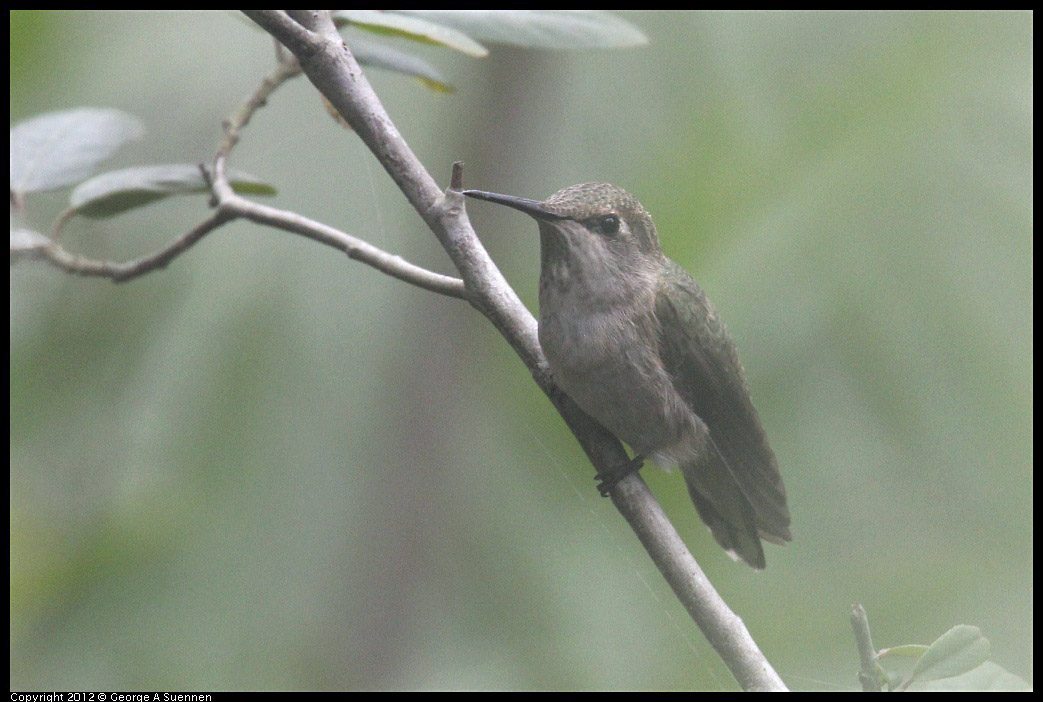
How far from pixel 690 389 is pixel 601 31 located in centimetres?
66

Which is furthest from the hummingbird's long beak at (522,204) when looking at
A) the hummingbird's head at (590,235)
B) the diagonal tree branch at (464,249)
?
the diagonal tree branch at (464,249)

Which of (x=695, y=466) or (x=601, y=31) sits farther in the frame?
(x=695, y=466)

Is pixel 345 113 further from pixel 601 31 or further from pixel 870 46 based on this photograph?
pixel 870 46

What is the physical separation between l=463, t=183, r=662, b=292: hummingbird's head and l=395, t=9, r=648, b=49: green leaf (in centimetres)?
24

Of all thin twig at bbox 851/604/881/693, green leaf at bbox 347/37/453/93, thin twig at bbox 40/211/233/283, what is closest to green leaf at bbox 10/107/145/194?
thin twig at bbox 40/211/233/283

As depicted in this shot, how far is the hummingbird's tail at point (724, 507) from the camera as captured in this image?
1619 mm

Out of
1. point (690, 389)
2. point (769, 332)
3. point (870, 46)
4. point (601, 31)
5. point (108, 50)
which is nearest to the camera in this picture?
point (601, 31)

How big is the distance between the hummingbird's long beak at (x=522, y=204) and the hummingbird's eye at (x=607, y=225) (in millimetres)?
91

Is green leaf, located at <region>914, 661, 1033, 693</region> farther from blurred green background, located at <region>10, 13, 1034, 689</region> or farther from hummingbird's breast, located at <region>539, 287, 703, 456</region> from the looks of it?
blurred green background, located at <region>10, 13, 1034, 689</region>

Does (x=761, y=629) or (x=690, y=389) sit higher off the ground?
(x=690, y=389)

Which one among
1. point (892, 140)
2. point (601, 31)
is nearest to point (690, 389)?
point (601, 31)

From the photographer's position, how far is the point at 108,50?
282cm

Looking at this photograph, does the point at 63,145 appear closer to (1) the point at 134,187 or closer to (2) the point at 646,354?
(1) the point at 134,187

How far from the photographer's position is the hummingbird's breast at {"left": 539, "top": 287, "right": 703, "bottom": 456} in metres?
1.40
